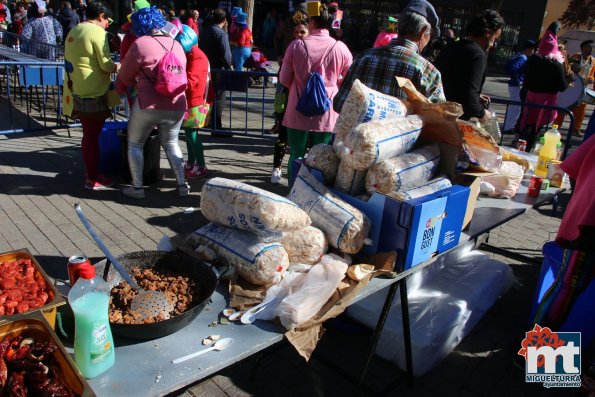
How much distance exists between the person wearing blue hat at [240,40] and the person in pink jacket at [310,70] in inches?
312

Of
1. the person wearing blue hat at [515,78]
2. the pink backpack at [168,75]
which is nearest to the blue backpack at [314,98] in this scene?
the pink backpack at [168,75]

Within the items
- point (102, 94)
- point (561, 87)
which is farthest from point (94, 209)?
point (561, 87)

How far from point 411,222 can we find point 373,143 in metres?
0.45

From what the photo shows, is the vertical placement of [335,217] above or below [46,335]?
above

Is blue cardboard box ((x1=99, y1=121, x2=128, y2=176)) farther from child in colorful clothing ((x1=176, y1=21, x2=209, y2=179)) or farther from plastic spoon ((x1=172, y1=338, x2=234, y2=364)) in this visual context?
plastic spoon ((x1=172, y1=338, x2=234, y2=364))

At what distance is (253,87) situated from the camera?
14070mm

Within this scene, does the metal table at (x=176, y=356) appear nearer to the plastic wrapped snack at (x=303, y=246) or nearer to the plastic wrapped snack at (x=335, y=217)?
→ the plastic wrapped snack at (x=303, y=246)

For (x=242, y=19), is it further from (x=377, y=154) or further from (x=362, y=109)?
(x=377, y=154)

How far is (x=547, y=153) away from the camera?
13.4 ft

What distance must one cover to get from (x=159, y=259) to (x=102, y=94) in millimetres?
3673

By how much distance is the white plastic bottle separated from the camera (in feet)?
5.05

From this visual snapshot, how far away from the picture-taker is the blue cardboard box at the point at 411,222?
237 cm

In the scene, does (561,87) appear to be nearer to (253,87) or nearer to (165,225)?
(165,225)

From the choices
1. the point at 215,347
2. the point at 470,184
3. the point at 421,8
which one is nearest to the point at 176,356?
the point at 215,347
